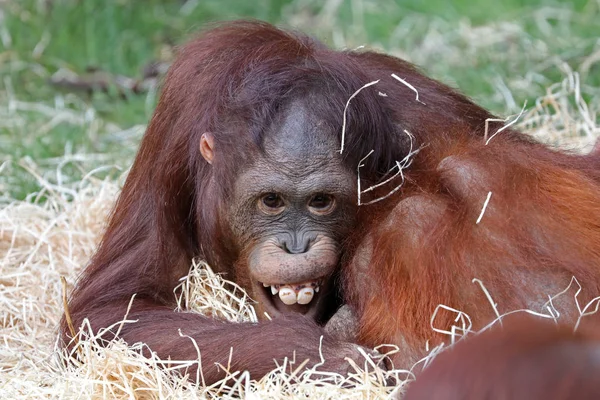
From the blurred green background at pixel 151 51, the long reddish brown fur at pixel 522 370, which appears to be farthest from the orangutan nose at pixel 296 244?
the blurred green background at pixel 151 51

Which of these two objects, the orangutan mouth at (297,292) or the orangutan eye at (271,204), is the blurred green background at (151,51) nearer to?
the orangutan eye at (271,204)

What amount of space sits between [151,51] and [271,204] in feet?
14.0

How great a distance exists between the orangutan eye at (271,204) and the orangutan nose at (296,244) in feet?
0.34

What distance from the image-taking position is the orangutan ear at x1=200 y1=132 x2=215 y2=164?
11.2 feet

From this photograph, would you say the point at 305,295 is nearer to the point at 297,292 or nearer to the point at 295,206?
the point at 297,292

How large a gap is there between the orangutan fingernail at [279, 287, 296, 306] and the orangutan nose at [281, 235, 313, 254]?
0.39 feet

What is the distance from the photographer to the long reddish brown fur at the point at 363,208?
320 centimetres

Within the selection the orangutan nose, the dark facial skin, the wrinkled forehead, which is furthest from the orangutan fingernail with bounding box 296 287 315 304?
the wrinkled forehead

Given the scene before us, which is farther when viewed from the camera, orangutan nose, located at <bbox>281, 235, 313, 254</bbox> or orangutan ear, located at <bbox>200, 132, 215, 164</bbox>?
orangutan ear, located at <bbox>200, 132, 215, 164</bbox>

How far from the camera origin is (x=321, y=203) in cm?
337

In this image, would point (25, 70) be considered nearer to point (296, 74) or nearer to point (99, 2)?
point (99, 2)

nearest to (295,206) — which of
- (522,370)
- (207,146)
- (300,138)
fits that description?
(300,138)

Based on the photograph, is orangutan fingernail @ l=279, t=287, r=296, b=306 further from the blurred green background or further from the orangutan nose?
the blurred green background

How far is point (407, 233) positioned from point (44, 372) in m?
1.26
